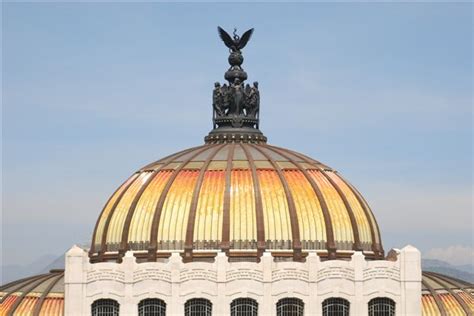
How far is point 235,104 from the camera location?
3925 inches

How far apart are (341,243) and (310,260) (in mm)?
7038

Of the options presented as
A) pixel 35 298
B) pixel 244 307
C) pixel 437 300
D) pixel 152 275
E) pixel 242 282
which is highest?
pixel 35 298

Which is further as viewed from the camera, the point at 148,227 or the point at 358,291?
the point at 148,227

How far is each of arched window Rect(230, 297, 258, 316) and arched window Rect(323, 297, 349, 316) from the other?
16.0ft

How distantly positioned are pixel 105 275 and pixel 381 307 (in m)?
18.7

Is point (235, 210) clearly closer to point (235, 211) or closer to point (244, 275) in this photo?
point (235, 211)

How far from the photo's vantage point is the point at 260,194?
89.1 meters

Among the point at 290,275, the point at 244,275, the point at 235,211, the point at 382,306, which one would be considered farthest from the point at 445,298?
the point at 244,275

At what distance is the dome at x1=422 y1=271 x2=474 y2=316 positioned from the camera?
92.4 m

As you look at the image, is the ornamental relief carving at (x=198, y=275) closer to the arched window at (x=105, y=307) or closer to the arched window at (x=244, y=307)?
the arched window at (x=244, y=307)

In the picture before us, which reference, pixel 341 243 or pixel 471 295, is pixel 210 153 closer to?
pixel 341 243

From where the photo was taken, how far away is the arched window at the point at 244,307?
83.0 meters

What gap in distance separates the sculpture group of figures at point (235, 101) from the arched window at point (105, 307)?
71.1ft

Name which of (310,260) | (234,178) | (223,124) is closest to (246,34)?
(223,124)
